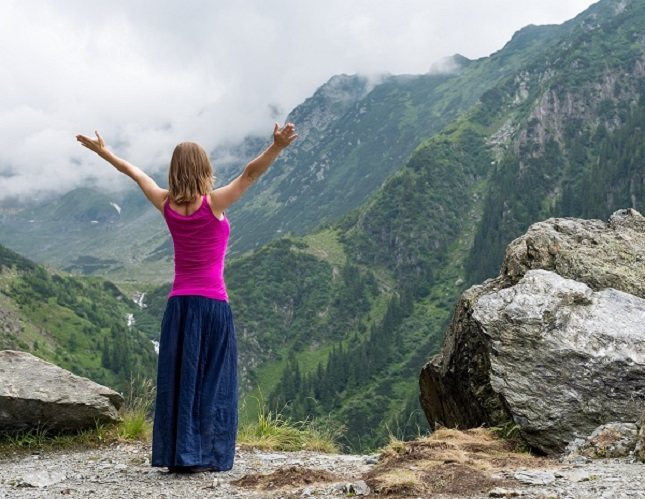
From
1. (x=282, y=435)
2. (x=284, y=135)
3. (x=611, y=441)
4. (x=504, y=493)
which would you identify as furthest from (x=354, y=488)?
(x=282, y=435)

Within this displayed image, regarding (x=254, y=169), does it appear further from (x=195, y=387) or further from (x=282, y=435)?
(x=282, y=435)

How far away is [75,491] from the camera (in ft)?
23.6

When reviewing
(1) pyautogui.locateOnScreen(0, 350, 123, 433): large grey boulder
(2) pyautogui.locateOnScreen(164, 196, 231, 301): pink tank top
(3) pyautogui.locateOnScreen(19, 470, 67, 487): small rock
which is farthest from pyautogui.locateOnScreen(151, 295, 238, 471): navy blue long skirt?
(1) pyautogui.locateOnScreen(0, 350, 123, 433): large grey boulder

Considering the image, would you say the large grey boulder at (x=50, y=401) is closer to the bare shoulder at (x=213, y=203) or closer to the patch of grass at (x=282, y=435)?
the patch of grass at (x=282, y=435)

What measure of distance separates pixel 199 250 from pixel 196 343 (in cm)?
108

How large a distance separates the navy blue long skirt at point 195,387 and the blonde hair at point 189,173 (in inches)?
48.7

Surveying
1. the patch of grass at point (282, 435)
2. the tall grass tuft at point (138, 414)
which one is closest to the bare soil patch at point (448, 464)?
the patch of grass at point (282, 435)

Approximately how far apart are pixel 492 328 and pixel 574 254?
96.6 inches

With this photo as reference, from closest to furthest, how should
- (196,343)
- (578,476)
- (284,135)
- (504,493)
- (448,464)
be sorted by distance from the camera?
(504,493) → (578,476) → (448,464) → (284,135) → (196,343)

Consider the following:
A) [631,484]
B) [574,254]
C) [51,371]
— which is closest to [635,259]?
[574,254]

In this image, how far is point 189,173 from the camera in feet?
23.6

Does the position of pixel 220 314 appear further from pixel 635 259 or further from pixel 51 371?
pixel 635 259

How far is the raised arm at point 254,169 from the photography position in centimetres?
705

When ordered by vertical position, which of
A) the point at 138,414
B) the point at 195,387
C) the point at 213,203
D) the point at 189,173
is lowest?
the point at 138,414
